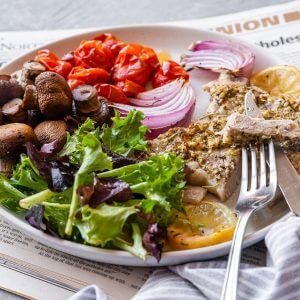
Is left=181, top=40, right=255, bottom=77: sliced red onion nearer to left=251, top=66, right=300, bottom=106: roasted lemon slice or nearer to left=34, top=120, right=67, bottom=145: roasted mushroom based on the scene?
left=251, top=66, right=300, bottom=106: roasted lemon slice

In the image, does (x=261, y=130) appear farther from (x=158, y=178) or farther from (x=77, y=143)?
(x=77, y=143)

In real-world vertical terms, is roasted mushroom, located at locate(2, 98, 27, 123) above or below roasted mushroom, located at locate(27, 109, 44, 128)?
above

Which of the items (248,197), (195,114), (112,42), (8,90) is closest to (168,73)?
(195,114)

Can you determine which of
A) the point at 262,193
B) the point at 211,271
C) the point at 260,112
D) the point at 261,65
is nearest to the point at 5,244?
the point at 211,271

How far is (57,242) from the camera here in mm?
2148

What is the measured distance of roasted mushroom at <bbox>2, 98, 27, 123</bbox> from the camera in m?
2.65

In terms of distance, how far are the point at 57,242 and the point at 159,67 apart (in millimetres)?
1398

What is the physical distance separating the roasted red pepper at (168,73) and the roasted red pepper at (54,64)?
499 mm

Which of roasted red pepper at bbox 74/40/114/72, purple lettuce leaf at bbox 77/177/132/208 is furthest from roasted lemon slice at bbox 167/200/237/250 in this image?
roasted red pepper at bbox 74/40/114/72

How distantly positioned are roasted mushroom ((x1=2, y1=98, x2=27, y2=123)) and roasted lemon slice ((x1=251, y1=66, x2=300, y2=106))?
126cm

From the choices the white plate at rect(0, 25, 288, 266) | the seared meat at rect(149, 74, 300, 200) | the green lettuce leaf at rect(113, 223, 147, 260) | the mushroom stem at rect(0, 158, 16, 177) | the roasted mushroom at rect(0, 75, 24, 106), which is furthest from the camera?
the roasted mushroom at rect(0, 75, 24, 106)

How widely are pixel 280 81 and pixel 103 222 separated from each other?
1425 mm

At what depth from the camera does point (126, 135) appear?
2527 millimetres

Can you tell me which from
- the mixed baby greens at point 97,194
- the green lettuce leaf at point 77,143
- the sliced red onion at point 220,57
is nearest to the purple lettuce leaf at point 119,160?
the mixed baby greens at point 97,194
